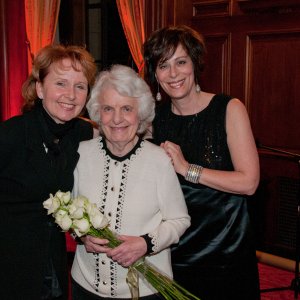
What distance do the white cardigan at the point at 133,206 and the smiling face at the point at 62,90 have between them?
0.30 meters

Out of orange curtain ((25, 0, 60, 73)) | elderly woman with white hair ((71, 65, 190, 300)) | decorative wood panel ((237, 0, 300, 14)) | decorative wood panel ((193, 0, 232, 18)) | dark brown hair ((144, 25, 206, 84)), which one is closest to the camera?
elderly woman with white hair ((71, 65, 190, 300))

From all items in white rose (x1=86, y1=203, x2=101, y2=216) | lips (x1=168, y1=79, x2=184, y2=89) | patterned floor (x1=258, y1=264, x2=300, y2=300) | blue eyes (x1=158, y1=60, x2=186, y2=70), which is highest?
blue eyes (x1=158, y1=60, x2=186, y2=70)

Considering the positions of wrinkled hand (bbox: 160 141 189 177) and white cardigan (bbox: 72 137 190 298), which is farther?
wrinkled hand (bbox: 160 141 189 177)

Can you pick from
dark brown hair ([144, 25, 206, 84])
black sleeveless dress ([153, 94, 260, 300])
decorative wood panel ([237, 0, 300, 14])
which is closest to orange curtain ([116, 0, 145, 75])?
decorative wood panel ([237, 0, 300, 14])

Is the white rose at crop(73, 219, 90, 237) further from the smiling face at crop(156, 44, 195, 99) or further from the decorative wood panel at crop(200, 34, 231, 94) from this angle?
the decorative wood panel at crop(200, 34, 231, 94)

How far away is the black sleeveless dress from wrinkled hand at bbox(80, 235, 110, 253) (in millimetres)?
543

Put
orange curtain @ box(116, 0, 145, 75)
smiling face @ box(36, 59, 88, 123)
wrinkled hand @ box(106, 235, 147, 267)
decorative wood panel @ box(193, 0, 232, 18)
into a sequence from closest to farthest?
wrinkled hand @ box(106, 235, 147, 267) → smiling face @ box(36, 59, 88, 123) → decorative wood panel @ box(193, 0, 232, 18) → orange curtain @ box(116, 0, 145, 75)

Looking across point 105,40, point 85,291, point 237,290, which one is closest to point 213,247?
point 237,290

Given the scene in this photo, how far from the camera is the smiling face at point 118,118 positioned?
2.07m

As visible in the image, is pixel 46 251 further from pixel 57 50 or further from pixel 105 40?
pixel 105 40

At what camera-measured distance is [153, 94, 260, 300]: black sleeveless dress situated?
239 cm

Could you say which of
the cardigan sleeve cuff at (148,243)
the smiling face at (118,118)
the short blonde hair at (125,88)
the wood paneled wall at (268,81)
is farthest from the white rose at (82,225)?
the wood paneled wall at (268,81)

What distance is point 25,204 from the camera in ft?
6.98

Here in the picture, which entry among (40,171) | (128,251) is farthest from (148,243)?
(40,171)
